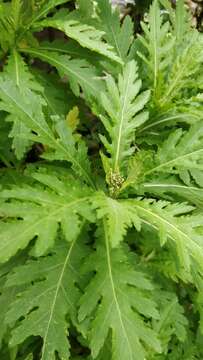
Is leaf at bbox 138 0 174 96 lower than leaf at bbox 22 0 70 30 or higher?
lower

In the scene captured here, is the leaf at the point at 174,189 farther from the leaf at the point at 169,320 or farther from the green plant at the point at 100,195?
the leaf at the point at 169,320

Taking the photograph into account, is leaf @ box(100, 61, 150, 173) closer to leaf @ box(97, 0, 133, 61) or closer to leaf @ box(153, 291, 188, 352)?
leaf @ box(97, 0, 133, 61)

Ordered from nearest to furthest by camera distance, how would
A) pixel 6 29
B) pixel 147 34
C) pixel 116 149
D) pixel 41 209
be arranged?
pixel 41 209, pixel 116 149, pixel 6 29, pixel 147 34

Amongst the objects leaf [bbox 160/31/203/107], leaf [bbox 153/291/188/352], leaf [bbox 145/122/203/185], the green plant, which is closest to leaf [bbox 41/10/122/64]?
the green plant

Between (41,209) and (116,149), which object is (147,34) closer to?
(116,149)

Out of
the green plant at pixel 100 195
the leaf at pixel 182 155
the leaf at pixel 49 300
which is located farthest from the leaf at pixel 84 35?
the leaf at pixel 49 300

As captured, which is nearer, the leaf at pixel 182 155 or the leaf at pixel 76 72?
the leaf at pixel 182 155

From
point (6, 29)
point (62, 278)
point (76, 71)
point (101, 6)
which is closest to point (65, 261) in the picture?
point (62, 278)
